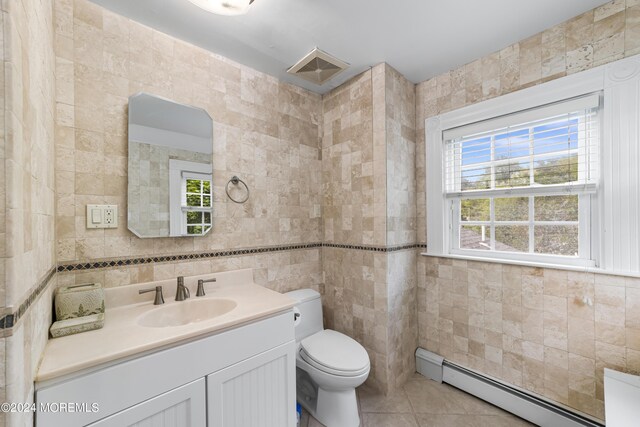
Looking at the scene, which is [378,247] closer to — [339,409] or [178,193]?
[339,409]

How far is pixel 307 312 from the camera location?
1.95 meters

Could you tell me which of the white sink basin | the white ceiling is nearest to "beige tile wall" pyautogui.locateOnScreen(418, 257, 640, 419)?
the white ceiling

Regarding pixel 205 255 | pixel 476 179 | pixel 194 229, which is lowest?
pixel 205 255

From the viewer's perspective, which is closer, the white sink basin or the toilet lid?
the white sink basin

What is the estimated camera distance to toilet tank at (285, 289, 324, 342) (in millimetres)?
1895

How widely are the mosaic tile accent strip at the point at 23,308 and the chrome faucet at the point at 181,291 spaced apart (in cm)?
55

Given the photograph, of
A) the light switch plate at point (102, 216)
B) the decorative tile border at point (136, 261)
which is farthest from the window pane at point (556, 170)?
the light switch plate at point (102, 216)

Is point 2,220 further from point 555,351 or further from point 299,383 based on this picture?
point 555,351

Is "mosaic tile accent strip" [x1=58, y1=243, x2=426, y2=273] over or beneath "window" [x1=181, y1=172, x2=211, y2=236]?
beneath

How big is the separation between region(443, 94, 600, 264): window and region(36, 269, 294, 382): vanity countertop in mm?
1515

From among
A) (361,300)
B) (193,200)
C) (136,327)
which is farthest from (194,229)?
(361,300)

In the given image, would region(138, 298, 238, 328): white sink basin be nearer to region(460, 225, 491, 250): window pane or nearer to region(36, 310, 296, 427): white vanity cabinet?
region(36, 310, 296, 427): white vanity cabinet

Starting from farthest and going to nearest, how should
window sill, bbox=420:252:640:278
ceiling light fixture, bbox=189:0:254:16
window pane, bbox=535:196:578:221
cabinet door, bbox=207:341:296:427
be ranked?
window pane, bbox=535:196:578:221
window sill, bbox=420:252:640:278
ceiling light fixture, bbox=189:0:254:16
cabinet door, bbox=207:341:296:427

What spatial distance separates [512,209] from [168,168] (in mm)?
2221
